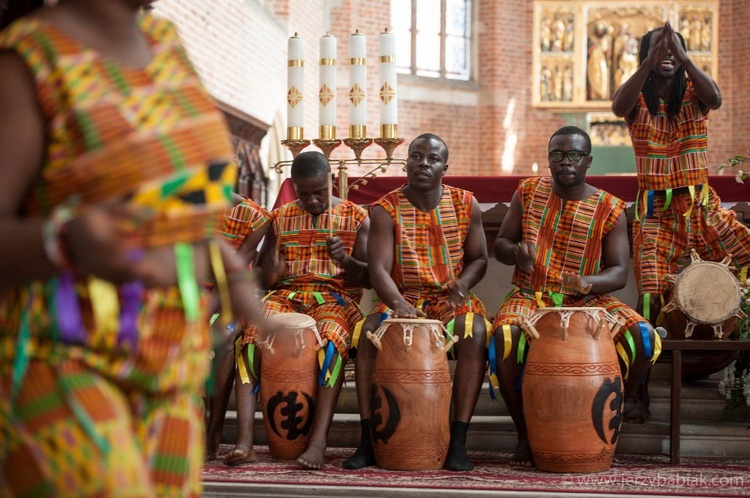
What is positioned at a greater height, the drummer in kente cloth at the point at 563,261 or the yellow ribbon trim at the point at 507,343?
the drummer in kente cloth at the point at 563,261

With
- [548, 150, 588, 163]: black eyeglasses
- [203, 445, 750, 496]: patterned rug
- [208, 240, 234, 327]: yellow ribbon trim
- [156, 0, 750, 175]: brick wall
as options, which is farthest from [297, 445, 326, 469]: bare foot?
[156, 0, 750, 175]: brick wall

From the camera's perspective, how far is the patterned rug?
4207 millimetres

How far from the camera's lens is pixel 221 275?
184cm

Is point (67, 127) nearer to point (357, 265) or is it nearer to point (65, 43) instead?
point (65, 43)

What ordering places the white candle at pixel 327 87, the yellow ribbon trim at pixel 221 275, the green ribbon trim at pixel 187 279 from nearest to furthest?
the green ribbon trim at pixel 187 279 < the yellow ribbon trim at pixel 221 275 < the white candle at pixel 327 87

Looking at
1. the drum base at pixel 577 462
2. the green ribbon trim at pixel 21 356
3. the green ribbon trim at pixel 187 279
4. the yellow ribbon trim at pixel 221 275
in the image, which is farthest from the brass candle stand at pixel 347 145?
the green ribbon trim at pixel 21 356

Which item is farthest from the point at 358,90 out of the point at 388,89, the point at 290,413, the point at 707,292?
the point at 707,292

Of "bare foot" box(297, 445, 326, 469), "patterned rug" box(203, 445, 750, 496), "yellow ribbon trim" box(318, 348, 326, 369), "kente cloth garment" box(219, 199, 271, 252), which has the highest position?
"kente cloth garment" box(219, 199, 271, 252)

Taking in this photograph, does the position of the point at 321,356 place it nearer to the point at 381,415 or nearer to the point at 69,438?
the point at 381,415

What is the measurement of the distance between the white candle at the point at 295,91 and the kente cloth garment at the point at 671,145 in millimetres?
1804

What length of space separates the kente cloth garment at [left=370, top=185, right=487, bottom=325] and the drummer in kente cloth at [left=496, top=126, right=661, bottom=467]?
221 millimetres

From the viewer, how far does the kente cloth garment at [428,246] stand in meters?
4.98

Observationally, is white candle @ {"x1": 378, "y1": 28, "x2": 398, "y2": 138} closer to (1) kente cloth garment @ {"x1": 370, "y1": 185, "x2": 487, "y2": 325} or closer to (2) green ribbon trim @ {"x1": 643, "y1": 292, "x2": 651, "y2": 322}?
(1) kente cloth garment @ {"x1": 370, "y1": 185, "x2": 487, "y2": 325}

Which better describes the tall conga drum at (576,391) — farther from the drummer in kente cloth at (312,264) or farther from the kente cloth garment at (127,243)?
the kente cloth garment at (127,243)
